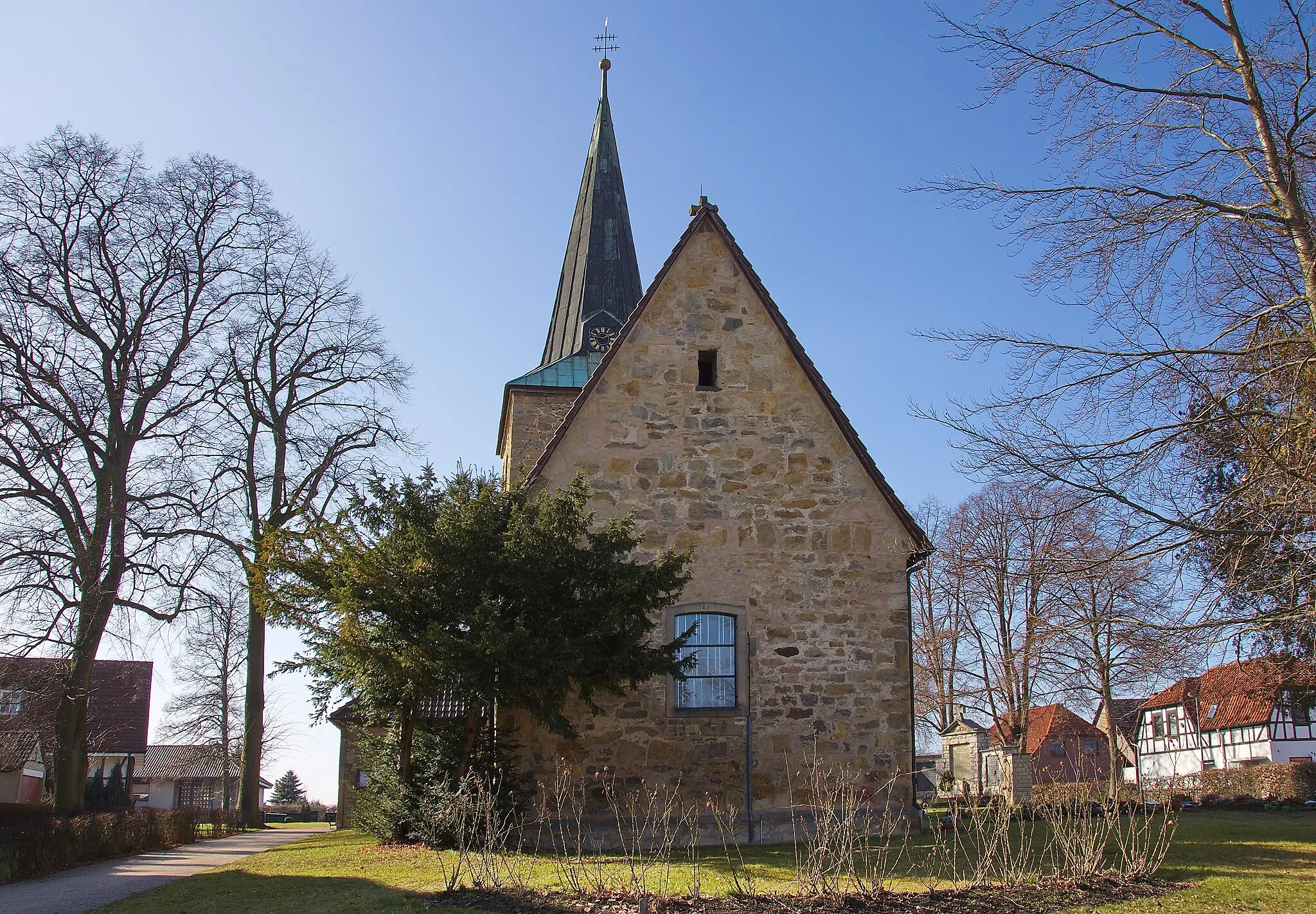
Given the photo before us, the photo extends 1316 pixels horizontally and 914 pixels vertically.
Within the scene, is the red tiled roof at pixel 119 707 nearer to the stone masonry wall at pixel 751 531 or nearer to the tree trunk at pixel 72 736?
the tree trunk at pixel 72 736

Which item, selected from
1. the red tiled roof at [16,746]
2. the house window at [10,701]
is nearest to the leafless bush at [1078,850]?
the house window at [10,701]

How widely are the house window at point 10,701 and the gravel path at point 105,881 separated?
12.8 ft

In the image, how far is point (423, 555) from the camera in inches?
476

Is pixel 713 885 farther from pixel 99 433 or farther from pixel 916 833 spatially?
pixel 99 433

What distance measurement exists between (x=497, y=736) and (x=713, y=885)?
4.97m

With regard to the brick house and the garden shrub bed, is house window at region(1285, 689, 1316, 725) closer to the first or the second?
the brick house

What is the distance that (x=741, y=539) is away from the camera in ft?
50.6

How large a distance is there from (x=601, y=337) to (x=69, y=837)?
15308mm

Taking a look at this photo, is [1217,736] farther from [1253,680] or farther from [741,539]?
[1253,680]

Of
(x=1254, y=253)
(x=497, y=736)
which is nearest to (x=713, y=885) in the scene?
(x=497, y=736)

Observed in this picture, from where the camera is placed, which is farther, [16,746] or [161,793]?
[161,793]

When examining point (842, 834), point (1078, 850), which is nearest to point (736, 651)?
point (842, 834)

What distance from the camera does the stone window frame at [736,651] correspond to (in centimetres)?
1470

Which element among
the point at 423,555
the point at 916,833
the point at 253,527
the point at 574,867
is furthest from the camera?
the point at 253,527
